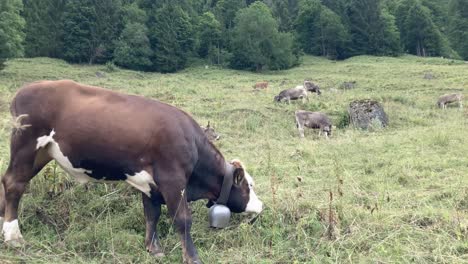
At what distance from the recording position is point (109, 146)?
13.5ft

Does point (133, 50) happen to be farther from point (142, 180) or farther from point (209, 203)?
point (142, 180)

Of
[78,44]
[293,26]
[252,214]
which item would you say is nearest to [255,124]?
[252,214]

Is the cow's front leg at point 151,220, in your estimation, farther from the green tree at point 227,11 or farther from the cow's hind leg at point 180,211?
the green tree at point 227,11

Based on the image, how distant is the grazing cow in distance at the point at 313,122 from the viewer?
47.6ft

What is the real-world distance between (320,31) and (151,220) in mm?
55184

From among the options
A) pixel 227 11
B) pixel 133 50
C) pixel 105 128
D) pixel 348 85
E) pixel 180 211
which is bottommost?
pixel 348 85

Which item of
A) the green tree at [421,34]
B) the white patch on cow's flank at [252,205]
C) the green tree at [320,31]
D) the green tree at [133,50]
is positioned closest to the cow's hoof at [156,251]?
the white patch on cow's flank at [252,205]

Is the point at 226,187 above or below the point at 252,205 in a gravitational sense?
above

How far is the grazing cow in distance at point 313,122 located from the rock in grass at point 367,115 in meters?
0.94

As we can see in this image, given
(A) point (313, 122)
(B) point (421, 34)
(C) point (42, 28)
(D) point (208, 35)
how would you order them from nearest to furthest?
(A) point (313, 122) → (C) point (42, 28) → (D) point (208, 35) → (B) point (421, 34)

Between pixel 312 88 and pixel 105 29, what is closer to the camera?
pixel 312 88

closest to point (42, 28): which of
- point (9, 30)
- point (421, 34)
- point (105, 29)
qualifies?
point (105, 29)

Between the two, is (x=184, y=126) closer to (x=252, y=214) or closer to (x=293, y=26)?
(x=252, y=214)

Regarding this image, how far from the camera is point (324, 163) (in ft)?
30.6
